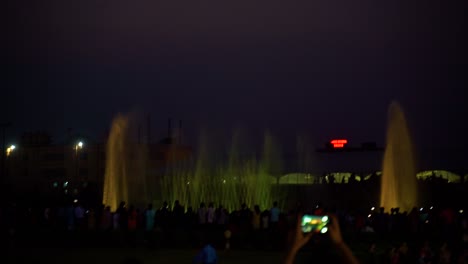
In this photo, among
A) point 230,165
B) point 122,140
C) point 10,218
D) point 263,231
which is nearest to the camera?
point 263,231

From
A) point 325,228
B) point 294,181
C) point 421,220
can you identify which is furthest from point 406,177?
point 325,228

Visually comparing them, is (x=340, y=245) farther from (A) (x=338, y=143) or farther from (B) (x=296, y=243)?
(A) (x=338, y=143)

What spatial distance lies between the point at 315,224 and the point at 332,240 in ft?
1.73

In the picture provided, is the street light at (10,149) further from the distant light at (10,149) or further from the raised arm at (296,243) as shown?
the raised arm at (296,243)

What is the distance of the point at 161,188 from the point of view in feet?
220

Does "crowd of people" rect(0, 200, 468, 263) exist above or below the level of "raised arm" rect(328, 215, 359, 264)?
above

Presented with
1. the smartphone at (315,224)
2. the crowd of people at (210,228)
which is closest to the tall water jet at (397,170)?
the crowd of people at (210,228)

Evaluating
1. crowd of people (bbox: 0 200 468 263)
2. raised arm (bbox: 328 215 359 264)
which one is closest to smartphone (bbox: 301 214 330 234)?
raised arm (bbox: 328 215 359 264)

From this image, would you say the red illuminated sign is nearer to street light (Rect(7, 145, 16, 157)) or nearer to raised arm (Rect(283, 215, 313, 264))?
street light (Rect(7, 145, 16, 157))

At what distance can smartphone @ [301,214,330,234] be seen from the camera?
810 centimetres

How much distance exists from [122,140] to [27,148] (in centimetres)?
5312

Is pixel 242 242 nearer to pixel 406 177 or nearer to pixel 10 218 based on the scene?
pixel 10 218

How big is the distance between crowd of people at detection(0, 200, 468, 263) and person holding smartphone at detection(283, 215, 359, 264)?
66.3 ft

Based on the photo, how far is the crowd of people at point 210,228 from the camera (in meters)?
29.1
